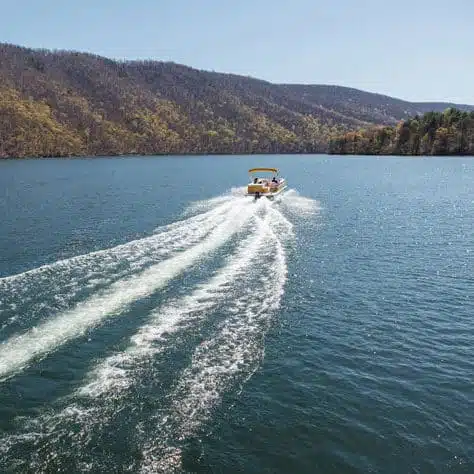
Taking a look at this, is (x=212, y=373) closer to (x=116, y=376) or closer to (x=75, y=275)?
(x=116, y=376)

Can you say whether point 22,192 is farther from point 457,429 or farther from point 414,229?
point 457,429

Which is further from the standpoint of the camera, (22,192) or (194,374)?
(22,192)

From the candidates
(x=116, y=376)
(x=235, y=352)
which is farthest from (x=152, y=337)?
(x=235, y=352)

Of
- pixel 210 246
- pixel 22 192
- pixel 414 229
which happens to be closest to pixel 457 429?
pixel 210 246

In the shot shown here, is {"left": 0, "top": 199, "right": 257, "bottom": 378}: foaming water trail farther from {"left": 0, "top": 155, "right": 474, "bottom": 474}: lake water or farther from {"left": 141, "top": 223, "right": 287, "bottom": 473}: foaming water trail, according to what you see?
{"left": 141, "top": 223, "right": 287, "bottom": 473}: foaming water trail

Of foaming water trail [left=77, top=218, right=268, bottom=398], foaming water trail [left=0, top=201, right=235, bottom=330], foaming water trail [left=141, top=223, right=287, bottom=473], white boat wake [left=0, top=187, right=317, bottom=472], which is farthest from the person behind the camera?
foaming water trail [left=0, top=201, right=235, bottom=330]

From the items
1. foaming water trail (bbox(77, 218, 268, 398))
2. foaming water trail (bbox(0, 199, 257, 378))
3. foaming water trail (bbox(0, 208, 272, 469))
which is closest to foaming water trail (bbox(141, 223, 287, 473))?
foaming water trail (bbox(0, 208, 272, 469))
